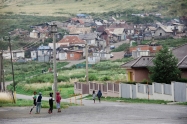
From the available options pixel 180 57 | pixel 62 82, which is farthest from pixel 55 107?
pixel 62 82

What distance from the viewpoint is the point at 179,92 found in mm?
33438

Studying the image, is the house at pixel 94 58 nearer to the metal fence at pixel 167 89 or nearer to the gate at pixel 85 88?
the gate at pixel 85 88

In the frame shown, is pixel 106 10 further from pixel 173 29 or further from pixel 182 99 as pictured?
pixel 182 99

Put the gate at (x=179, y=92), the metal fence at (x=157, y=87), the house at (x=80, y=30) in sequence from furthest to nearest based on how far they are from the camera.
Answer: the house at (x=80, y=30) < the metal fence at (x=157, y=87) < the gate at (x=179, y=92)

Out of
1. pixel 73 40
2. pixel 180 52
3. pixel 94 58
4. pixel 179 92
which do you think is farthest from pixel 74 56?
pixel 179 92

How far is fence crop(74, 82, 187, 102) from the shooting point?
33.4m

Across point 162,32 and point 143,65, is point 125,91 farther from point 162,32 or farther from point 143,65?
point 162,32

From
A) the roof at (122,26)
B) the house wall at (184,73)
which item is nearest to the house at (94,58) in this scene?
the roof at (122,26)

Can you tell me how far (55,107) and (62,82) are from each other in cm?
3444

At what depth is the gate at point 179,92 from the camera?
32.8 m

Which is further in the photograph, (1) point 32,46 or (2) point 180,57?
(1) point 32,46

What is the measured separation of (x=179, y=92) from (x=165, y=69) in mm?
5356

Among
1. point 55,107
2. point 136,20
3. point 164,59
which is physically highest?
point 136,20

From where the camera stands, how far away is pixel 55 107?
29.3 meters
